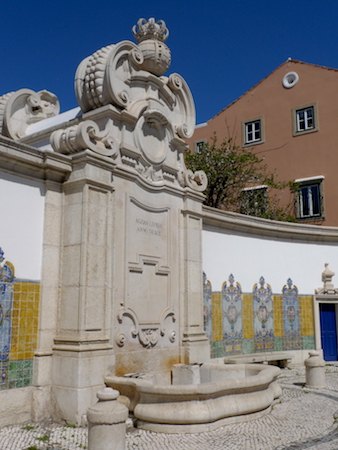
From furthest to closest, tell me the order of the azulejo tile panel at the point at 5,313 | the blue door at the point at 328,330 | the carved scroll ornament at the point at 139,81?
the blue door at the point at 328,330, the carved scroll ornament at the point at 139,81, the azulejo tile panel at the point at 5,313

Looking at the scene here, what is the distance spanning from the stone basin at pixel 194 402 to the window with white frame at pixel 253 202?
1140cm

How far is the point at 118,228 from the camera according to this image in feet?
25.8

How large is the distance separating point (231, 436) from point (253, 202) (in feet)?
43.1

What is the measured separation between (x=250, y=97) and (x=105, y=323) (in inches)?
670

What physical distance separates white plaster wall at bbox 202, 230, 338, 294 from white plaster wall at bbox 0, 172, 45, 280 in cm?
442

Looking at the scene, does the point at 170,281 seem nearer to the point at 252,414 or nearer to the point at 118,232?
the point at 118,232

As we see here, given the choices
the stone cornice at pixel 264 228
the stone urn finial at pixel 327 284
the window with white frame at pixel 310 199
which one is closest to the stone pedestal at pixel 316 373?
the stone cornice at pixel 264 228

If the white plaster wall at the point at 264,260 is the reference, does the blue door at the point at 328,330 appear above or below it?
below

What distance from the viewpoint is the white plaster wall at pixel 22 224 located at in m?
6.87

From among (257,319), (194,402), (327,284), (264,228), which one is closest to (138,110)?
(194,402)

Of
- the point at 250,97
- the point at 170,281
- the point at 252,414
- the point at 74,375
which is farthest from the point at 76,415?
the point at 250,97

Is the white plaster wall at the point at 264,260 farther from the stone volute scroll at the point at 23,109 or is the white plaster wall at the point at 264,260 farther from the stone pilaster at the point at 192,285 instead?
the stone volute scroll at the point at 23,109

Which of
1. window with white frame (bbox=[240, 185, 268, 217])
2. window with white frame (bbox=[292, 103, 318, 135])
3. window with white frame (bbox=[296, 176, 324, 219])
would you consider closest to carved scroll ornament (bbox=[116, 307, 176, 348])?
window with white frame (bbox=[240, 185, 268, 217])

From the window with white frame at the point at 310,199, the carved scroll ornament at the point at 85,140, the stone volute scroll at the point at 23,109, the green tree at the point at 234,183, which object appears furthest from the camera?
the window with white frame at the point at 310,199
